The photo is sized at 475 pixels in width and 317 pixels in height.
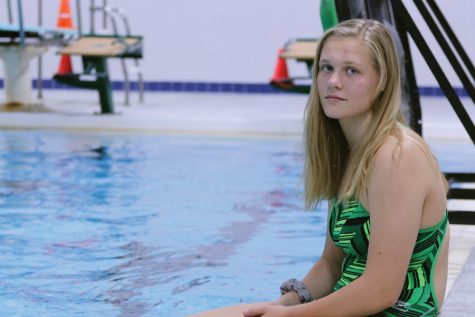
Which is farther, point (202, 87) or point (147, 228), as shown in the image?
point (202, 87)

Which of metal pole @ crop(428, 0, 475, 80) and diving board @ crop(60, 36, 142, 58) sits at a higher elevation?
metal pole @ crop(428, 0, 475, 80)

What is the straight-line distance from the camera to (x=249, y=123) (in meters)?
9.07

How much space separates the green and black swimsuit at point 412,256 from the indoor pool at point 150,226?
1.45 meters

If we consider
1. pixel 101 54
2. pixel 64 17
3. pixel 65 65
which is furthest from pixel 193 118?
pixel 64 17

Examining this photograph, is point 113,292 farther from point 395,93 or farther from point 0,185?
point 0,185

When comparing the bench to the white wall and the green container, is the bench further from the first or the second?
the green container

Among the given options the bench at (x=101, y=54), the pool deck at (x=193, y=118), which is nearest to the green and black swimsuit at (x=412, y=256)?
the pool deck at (x=193, y=118)

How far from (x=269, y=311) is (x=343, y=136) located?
43cm

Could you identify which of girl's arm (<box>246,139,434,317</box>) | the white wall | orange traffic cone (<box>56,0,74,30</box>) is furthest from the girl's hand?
the white wall

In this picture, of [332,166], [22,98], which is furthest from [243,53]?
[332,166]

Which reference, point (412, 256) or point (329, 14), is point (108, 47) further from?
point (412, 256)

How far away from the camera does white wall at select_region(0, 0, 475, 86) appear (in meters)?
14.2

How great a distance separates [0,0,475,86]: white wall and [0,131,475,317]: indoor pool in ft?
20.5

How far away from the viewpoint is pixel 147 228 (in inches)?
189
